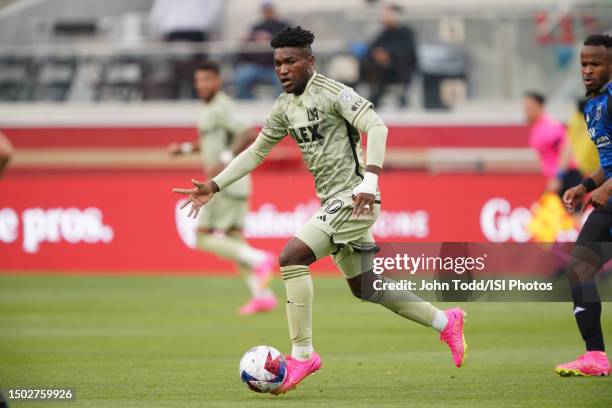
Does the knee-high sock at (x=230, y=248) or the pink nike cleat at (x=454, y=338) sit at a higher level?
the pink nike cleat at (x=454, y=338)

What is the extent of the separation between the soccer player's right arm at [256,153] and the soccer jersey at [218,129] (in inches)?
237

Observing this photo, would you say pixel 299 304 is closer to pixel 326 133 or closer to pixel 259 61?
pixel 326 133

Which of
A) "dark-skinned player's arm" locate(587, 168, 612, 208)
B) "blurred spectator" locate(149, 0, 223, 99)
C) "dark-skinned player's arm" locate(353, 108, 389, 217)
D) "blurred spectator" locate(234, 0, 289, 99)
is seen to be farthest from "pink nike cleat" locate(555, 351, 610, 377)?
"blurred spectator" locate(149, 0, 223, 99)

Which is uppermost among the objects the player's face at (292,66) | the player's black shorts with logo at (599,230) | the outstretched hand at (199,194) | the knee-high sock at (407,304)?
the player's face at (292,66)

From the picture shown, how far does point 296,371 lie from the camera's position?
8094 mm

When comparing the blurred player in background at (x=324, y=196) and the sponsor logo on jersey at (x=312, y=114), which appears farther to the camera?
the sponsor logo on jersey at (x=312, y=114)

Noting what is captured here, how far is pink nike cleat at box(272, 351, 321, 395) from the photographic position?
7996 mm

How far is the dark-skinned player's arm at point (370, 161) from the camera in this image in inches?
298

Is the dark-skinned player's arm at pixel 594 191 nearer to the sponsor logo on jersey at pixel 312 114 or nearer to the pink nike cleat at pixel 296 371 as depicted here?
the sponsor logo on jersey at pixel 312 114

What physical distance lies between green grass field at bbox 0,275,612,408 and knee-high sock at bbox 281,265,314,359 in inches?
13.7

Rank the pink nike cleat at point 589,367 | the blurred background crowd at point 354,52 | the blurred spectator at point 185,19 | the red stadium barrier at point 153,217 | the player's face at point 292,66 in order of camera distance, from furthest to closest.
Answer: the blurred spectator at point 185,19
the blurred background crowd at point 354,52
the red stadium barrier at point 153,217
the pink nike cleat at point 589,367
the player's face at point 292,66

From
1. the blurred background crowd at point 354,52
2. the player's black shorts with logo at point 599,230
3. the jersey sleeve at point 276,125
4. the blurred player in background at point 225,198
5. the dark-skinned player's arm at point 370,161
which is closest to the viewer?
the dark-skinned player's arm at point 370,161

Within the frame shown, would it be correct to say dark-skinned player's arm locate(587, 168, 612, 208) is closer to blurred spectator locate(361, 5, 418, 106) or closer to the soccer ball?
the soccer ball

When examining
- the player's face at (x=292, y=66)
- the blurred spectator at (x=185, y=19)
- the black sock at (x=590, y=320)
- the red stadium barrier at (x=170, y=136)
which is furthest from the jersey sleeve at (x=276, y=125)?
the blurred spectator at (x=185, y=19)
